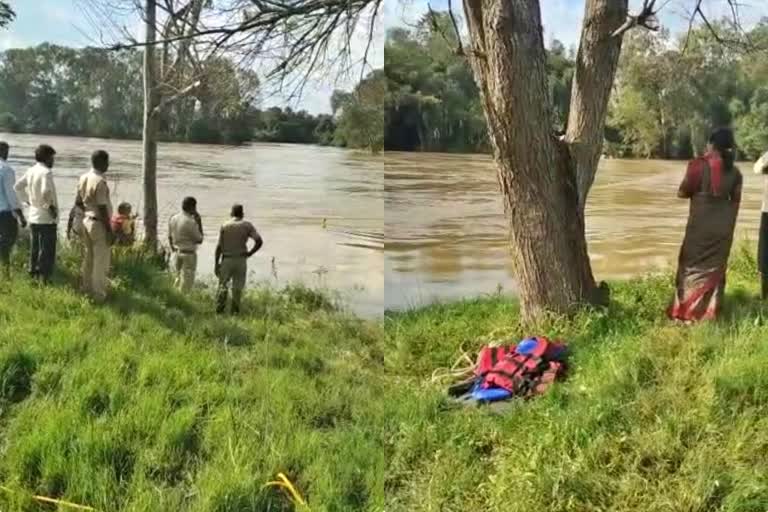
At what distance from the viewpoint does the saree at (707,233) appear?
10.9 ft

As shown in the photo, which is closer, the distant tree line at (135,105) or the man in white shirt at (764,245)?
the distant tree line at (135,105)

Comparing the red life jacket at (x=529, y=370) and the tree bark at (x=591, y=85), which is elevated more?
the tree bark at (x=591, y=85)

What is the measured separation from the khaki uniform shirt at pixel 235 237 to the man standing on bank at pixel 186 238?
0.52 feet

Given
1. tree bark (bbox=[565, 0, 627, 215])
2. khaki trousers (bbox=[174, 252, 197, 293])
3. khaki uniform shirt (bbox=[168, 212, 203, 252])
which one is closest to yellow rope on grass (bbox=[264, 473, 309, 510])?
tree bark (bbox=[565, 0, 627, 215])

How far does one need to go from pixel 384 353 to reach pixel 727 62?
2142mm

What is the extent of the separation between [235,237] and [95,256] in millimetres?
842

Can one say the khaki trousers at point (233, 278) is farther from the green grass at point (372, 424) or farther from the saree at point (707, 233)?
the saree at point (707, 233)

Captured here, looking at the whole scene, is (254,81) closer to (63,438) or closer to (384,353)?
(384,353)

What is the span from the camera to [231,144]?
356 centimetres

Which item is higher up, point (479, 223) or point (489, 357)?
point (479, 223)

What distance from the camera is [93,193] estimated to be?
4.18 meters

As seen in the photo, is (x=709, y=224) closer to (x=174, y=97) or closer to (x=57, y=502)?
(x=174, y=97)

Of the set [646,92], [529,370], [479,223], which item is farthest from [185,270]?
[479,223]

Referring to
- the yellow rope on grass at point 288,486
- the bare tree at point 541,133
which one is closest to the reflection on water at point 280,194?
the bare tree at point 541,133
